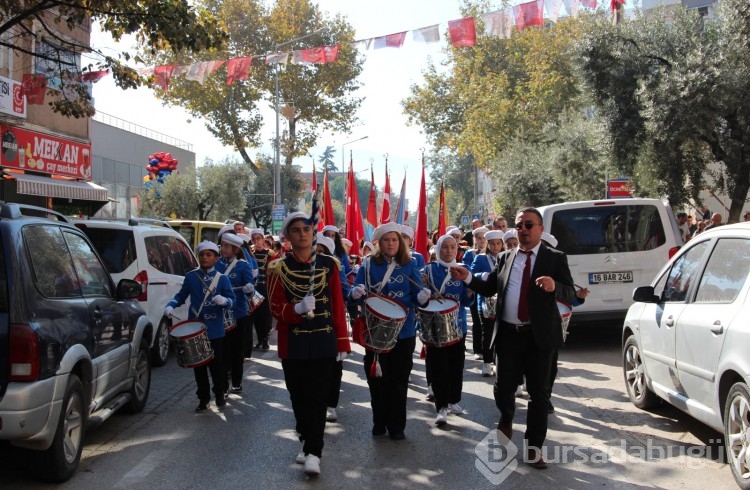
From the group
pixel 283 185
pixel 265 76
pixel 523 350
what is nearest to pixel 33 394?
pixel 523 350

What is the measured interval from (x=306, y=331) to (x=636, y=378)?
3792mm

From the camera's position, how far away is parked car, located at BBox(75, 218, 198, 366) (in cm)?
1029

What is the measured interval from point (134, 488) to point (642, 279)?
8.35 meters

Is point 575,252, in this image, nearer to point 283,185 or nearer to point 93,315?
point 93,315

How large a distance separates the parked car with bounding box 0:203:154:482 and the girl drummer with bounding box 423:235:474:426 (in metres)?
2.81

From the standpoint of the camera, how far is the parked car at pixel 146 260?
405 inches

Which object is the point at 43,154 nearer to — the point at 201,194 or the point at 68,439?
the point at 68,439

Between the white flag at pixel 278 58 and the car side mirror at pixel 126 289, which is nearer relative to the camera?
the car side mirror at pixel 126 289

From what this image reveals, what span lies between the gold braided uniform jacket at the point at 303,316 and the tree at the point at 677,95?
34.8ft

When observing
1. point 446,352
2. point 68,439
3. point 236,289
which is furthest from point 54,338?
point 236,289

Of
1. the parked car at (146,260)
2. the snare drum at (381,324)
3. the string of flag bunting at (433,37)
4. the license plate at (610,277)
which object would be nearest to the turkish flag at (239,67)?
the string of flag bunting at (433,37)

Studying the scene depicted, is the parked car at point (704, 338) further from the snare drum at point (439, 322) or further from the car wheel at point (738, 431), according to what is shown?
the snare drum at point (439, 322)

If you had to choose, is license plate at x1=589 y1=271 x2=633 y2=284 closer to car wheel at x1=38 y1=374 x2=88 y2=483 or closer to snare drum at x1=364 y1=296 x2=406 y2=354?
snare drum at x1=364 y1=296 x2=406 y2=354

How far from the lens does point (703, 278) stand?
20.2 feet
